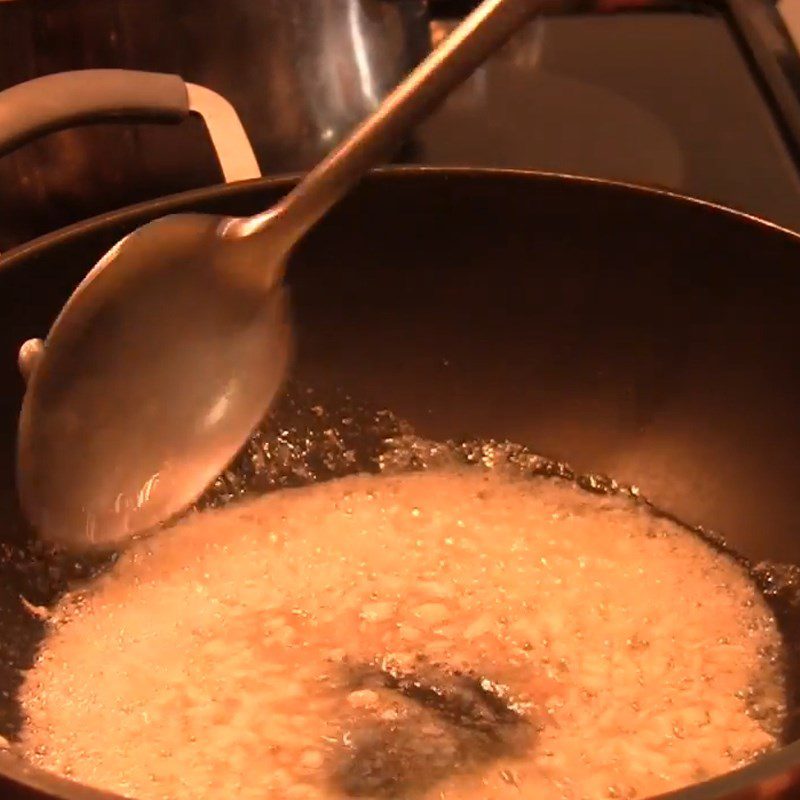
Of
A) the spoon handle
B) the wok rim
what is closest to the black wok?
the wok rim

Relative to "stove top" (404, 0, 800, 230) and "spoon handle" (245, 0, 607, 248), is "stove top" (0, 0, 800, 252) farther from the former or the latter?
"spoon handle" (245, 0, 607, 248)

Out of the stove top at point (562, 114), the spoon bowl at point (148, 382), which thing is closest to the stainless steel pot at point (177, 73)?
the stove top at point (562, 114)

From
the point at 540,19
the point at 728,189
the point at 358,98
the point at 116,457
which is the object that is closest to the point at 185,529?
the point at 116,457

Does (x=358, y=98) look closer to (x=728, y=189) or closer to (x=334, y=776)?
(x=728, y=189)

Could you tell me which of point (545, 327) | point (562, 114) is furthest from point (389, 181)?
point (562, 114)

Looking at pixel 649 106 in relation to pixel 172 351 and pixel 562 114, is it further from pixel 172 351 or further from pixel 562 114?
pixel 172 351
